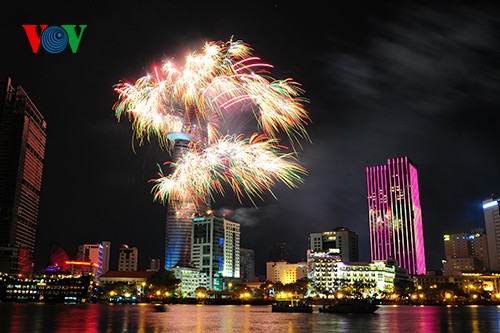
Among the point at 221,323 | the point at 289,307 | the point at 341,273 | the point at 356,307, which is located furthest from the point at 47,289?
the point at 221,323

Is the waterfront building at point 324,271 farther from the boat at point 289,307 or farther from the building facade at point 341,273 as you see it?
the boat at point 289,307

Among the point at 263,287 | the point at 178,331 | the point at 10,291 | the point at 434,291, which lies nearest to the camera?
the point at 178,331

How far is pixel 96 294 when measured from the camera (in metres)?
187

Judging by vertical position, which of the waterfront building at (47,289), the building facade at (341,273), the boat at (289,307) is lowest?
the boat at (289,307)

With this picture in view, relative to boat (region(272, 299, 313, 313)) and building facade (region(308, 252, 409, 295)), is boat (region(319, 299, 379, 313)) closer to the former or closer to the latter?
boat (region(272, 299, 313, 313))

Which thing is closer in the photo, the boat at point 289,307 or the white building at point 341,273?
the boat at point 289,307

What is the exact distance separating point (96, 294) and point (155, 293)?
980 inches

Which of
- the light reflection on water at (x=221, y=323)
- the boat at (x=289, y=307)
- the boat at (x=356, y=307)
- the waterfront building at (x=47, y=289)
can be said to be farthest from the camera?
the waterfront building at (x=47, y=289)

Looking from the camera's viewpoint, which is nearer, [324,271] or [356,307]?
[356,307]

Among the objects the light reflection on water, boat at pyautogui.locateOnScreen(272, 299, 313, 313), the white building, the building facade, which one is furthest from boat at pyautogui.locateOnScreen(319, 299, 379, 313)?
the white building

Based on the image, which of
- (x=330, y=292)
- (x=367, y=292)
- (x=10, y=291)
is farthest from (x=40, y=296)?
(x=367, y=292)

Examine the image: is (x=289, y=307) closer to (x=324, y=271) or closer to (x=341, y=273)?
(x=324, y=271)

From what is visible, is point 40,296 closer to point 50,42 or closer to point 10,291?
point 10,291

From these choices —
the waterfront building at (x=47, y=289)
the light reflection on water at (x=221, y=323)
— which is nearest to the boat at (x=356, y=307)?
the light reflection on water at (x=221, y=323)
